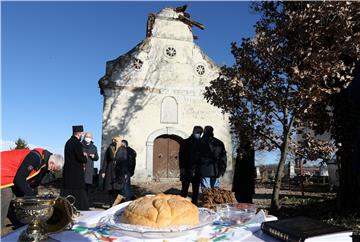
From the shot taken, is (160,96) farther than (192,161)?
Yes

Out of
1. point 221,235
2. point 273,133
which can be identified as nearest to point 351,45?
point 273,133

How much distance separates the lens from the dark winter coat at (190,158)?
700cm

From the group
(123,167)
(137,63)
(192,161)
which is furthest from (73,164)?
(137,63)

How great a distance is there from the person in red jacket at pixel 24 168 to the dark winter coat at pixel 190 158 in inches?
139

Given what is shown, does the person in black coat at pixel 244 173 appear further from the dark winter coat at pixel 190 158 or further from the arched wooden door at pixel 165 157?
the arched wooden door at pixel 165 157

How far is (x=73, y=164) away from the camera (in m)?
5.89

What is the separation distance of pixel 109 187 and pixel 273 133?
13.0ft

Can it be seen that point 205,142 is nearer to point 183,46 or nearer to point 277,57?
point 277,57

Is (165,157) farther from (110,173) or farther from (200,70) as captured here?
(110,173)

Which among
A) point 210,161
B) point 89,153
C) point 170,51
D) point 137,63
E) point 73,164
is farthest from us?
point 170,51

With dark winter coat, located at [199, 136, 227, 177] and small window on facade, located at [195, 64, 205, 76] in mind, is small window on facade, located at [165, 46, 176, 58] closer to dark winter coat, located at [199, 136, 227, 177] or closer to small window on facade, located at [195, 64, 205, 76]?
small window on facade, located at [195, 64, 205, 76]

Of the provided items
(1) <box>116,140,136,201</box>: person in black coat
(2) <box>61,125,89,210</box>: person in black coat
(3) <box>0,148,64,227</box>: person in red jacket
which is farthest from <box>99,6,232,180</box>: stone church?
(3) <box>0,148,64,227</box>: person in red jacket

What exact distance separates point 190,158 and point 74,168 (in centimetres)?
249

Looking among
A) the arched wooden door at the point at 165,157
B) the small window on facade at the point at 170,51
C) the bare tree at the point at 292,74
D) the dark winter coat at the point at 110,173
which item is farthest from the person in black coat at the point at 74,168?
the small window on facade at the point at 170,51
